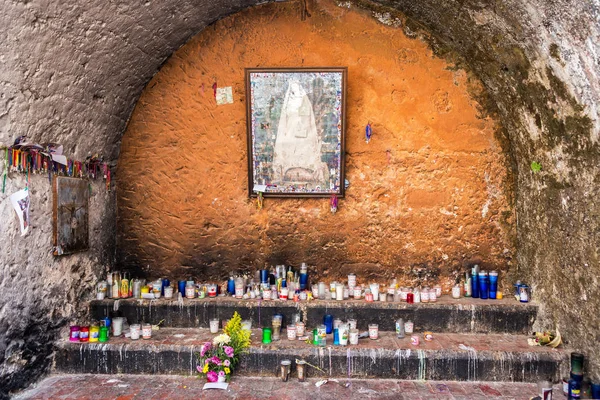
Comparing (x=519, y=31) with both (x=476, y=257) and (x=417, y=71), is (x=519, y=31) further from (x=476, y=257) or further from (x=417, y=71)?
(x=476, y=257)

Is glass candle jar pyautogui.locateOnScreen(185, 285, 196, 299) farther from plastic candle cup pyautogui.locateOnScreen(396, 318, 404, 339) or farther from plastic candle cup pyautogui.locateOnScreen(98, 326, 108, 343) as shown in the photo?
plastic candle cup pyautogui.locateOnScreen(396, 318, 404, 339)

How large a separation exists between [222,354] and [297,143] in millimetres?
2218

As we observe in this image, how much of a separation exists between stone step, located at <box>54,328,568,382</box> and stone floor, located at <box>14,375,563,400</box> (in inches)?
3.0

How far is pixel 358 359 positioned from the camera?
3.98 metres

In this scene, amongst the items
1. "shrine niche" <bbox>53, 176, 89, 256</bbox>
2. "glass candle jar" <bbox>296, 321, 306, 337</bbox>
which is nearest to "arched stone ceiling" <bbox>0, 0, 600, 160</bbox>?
"shrine niche" <bbox>53, 176, 89, 256</bbox>

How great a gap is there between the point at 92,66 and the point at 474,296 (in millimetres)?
4264

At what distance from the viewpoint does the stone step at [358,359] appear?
391 centimetres

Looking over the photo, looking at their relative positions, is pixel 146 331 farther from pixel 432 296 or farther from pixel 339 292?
pixel 432 296

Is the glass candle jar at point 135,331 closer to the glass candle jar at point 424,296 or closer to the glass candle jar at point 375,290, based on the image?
the glass candle jar at point 375,290

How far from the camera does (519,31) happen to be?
3.74m

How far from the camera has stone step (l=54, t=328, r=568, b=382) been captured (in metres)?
3.91

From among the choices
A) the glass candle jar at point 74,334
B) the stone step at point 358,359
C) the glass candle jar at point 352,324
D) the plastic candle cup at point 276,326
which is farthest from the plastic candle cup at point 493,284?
the glass candle jar at point 74,334

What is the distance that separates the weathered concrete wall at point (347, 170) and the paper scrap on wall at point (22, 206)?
56.5 inches

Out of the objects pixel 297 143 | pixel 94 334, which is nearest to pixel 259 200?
pixel 297 143
